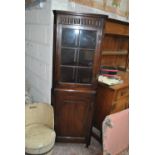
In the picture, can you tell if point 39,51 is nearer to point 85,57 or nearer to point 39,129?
point 85,57

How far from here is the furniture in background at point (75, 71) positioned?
174cm

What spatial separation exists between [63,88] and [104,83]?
500mm

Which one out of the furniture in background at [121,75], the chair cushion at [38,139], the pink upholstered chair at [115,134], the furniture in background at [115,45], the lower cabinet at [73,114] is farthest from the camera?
the furniture in background at [115,45]

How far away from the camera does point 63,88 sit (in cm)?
194

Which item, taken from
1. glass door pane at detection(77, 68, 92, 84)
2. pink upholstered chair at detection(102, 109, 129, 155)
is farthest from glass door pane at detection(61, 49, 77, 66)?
pink upholstered chair at detection(102, 109, 129, 155)

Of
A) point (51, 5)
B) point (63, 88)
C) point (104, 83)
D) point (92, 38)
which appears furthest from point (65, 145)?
point (51, 5)

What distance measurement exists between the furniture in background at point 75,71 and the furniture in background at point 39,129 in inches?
6.7

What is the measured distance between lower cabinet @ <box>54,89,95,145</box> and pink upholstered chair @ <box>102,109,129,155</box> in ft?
2.10

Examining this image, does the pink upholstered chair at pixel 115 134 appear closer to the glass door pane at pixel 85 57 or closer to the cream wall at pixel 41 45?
the glass door pane at pixel 85 57

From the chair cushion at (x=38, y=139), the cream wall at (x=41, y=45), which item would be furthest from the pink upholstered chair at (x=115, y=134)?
the cream wall at (x=41, y=45)

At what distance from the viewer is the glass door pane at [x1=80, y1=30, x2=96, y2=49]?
1795mm

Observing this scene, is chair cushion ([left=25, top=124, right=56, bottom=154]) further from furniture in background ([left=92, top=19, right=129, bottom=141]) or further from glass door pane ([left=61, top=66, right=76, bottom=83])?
furniture in background ([left=92, top=19, right=129, bottom=141])

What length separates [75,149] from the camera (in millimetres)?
2145
